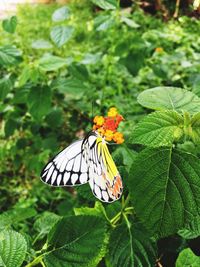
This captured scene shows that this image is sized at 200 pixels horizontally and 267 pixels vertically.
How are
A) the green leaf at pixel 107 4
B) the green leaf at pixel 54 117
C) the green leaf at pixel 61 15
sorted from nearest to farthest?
the green leaf at pixel 107 4
the green leaf at pixel 61 15
the green leaf at pixel 54 117

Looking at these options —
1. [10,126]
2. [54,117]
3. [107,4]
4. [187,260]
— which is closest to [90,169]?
[187,260]

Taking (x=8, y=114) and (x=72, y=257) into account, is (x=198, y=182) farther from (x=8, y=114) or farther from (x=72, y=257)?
(x=8, y=114)

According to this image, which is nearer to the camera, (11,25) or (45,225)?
(45,225)

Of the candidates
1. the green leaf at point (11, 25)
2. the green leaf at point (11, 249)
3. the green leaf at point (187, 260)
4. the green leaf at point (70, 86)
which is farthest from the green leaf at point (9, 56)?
the green leaf at point (187, 260)

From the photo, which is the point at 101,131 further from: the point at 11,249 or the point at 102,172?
the point at 11,249

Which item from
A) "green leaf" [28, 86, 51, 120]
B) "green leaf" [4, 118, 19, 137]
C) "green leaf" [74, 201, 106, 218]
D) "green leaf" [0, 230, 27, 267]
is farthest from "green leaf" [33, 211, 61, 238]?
"green leaf" [4, 118, 19, 137]

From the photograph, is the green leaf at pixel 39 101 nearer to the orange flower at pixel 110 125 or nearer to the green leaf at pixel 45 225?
the green leaf at pixel 45 225

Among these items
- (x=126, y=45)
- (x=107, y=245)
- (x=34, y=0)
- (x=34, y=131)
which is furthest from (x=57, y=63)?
(x=34, y=0)
